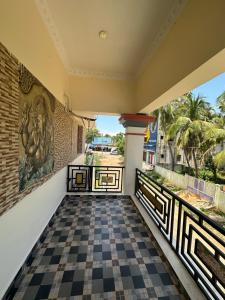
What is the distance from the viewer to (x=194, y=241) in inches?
81.9

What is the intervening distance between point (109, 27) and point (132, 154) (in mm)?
2579

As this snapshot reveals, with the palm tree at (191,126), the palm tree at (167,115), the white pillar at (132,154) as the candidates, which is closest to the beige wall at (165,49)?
the white pillar at (132,154)

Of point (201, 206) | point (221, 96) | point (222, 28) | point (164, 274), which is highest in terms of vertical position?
point (221, 96)

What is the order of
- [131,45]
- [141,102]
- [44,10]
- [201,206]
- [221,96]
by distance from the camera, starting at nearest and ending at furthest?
1. [44,10]
2. [131,45]
3. [141,102]
4. [201,206]
5. [221,96]

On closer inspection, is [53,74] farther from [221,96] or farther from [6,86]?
[221,96]

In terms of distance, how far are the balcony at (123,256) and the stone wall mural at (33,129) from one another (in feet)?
2.95

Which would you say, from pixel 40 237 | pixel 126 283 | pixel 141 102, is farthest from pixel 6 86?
pixel 141 102

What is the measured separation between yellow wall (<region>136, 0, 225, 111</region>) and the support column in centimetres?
126

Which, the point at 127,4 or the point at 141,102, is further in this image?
the point at 141,102

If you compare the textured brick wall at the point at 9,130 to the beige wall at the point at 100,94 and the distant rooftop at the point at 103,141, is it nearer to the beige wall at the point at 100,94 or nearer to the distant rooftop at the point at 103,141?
the beige wall at the point at 100,94

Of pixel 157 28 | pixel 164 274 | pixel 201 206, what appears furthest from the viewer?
pixel 201 206

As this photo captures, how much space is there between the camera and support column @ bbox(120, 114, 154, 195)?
3885 millimetres

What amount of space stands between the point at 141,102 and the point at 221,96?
595cm

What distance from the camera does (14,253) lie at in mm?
1550
